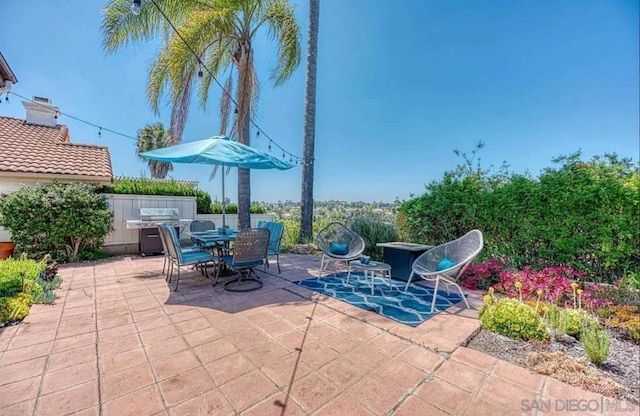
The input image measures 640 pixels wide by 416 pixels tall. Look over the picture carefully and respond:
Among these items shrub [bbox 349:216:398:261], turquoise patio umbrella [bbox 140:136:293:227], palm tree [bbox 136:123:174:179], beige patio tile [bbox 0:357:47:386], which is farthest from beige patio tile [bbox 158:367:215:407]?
palm tree [bbox 136:123:174:179]

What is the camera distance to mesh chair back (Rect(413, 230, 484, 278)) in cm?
391

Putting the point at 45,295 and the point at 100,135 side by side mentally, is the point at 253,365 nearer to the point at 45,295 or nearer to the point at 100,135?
the point at 45,295

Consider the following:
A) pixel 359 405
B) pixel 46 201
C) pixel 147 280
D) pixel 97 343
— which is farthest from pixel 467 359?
pixel 46 201

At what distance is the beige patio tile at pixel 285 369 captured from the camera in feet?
6.98

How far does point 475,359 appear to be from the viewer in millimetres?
2441

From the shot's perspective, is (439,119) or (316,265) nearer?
(316,265)

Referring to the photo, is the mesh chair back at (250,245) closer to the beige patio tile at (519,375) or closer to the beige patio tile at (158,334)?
the beige patio tile at (158,334)

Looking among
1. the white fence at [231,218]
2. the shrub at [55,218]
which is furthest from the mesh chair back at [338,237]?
the shrub at [55,218]

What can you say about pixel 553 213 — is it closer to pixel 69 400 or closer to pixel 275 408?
pixel 275 408

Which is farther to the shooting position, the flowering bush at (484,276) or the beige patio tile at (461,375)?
the flowering bush at (484,276)

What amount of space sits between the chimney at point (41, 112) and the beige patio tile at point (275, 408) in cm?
1276

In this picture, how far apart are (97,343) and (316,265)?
402cm

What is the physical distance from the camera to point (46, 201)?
5.75 m

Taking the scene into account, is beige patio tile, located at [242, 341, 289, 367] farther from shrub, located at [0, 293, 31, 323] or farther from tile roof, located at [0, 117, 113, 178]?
tile roof, located at [0, 117, 113, 178]
